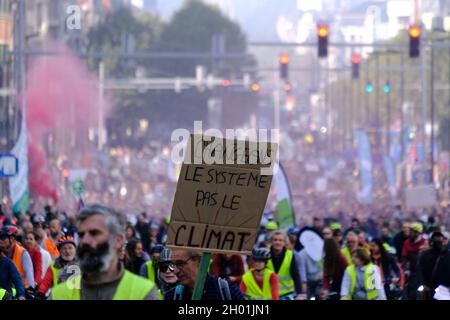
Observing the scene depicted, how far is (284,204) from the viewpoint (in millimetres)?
28281

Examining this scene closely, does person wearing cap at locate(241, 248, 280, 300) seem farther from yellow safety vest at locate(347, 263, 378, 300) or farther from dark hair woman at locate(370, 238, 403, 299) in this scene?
dark hair woman at locate(370, 238, 403, 299)

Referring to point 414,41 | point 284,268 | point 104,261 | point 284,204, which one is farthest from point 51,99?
point 104,261

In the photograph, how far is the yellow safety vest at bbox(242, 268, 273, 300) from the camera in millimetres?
13922

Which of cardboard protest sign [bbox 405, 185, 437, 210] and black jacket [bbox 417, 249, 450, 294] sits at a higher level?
black jacket [bbox 417, 249, 450, 294]

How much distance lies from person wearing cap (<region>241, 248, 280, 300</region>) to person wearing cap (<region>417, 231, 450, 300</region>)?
6.92 ft

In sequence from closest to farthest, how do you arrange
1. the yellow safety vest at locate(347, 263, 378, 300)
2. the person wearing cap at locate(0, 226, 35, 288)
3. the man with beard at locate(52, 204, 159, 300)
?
the man with beard at locate(52, 204, 159, 300), the person wearing cap at locate(0, 226, 35, 288), the yellow safety vest at locate(347, 263, 378, 300)

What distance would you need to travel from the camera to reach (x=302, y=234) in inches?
→ 774

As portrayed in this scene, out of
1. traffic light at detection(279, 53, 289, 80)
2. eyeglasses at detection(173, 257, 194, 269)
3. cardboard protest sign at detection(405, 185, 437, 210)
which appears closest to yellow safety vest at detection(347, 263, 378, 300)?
eyeglasses at detection(173, 257, 194, 269)

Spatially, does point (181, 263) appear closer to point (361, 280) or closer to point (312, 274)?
point (361, 280)

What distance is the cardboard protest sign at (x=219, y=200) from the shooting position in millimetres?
7707

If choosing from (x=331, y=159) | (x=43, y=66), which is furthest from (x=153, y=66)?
(x=43, y=66)

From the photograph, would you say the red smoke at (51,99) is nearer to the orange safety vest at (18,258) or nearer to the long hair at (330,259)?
the long hair at (330,259)

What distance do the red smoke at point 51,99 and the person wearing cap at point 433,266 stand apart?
921 inches

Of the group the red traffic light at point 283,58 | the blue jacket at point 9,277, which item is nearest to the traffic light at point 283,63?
the red traffic light at point 283,58
